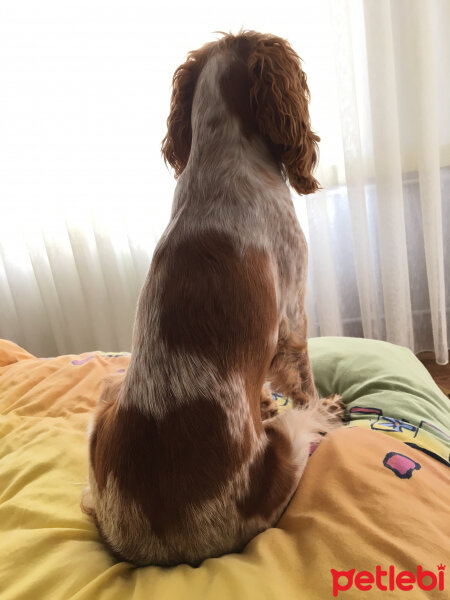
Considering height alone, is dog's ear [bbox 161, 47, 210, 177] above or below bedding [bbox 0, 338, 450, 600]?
above

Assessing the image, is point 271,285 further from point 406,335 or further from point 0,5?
point 0,5

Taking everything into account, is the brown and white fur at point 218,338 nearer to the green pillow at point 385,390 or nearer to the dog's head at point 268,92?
the dog's head at point 268,92

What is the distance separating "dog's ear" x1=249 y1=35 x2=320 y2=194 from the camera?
3.73 ft

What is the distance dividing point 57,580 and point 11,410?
0.81 m

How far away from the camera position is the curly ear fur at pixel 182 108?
1255mm

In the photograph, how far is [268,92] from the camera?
1135mm

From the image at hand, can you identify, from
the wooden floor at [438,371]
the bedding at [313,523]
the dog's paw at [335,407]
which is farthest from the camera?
the wooden floor at [438,371]

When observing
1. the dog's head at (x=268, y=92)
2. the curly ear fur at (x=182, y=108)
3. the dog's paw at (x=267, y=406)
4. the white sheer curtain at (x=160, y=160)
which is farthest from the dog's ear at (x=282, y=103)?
the white sheer curtain at (x=160, y=160)

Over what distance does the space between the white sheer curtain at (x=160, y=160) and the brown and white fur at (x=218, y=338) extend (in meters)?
1.29

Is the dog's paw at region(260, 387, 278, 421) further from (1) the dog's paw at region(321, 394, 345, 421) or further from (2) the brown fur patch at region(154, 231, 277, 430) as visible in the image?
(2) the brown fur patch at region(154, 231, 277, 430)

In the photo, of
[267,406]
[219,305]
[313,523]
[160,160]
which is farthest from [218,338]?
[160,160]

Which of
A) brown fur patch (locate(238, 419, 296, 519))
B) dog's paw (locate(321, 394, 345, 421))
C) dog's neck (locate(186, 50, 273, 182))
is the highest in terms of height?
dog's neck (locate(186, 50, 273, 182))

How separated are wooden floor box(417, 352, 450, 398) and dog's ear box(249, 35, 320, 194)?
1608mm

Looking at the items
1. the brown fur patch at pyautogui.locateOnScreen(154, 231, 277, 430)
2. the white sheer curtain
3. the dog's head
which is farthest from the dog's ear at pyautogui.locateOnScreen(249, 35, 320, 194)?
the white sheer curtain
